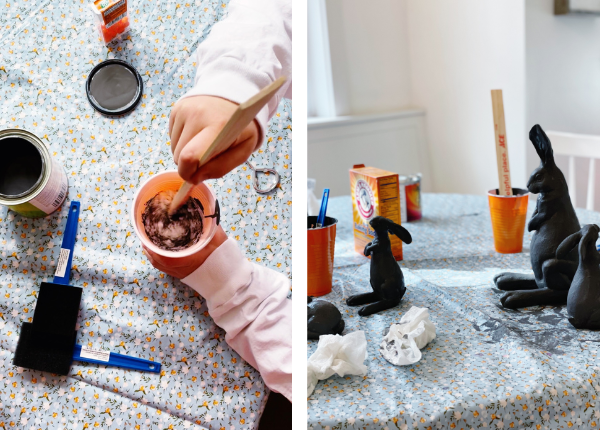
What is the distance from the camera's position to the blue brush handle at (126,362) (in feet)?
2.11

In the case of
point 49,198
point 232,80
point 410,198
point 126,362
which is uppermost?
point 232,80

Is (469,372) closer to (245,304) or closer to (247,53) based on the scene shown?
(245,304)

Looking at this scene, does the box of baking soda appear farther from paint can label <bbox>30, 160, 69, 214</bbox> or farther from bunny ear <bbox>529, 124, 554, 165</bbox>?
paint can label <bbox>30, 160, 69, 214</bbox>

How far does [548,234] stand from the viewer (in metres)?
0.63

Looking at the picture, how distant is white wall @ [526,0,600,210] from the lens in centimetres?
180

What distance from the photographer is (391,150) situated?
2242mm

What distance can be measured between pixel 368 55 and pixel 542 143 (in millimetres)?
1622

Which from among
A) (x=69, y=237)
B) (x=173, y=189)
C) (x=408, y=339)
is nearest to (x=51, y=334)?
(x=69, y=237)

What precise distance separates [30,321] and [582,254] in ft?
2.33

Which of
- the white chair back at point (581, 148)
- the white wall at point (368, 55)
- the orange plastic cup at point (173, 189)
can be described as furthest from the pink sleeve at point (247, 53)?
the white wall at point (368, 55)

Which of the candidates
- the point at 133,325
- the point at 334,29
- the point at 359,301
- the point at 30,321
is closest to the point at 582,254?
the point at 359,301

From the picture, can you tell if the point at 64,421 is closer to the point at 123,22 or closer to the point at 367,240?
the point at 367,240

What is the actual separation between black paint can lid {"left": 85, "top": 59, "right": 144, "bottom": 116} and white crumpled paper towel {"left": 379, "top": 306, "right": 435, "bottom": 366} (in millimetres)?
545

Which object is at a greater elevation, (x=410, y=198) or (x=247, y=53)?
(x=247, y=53)
